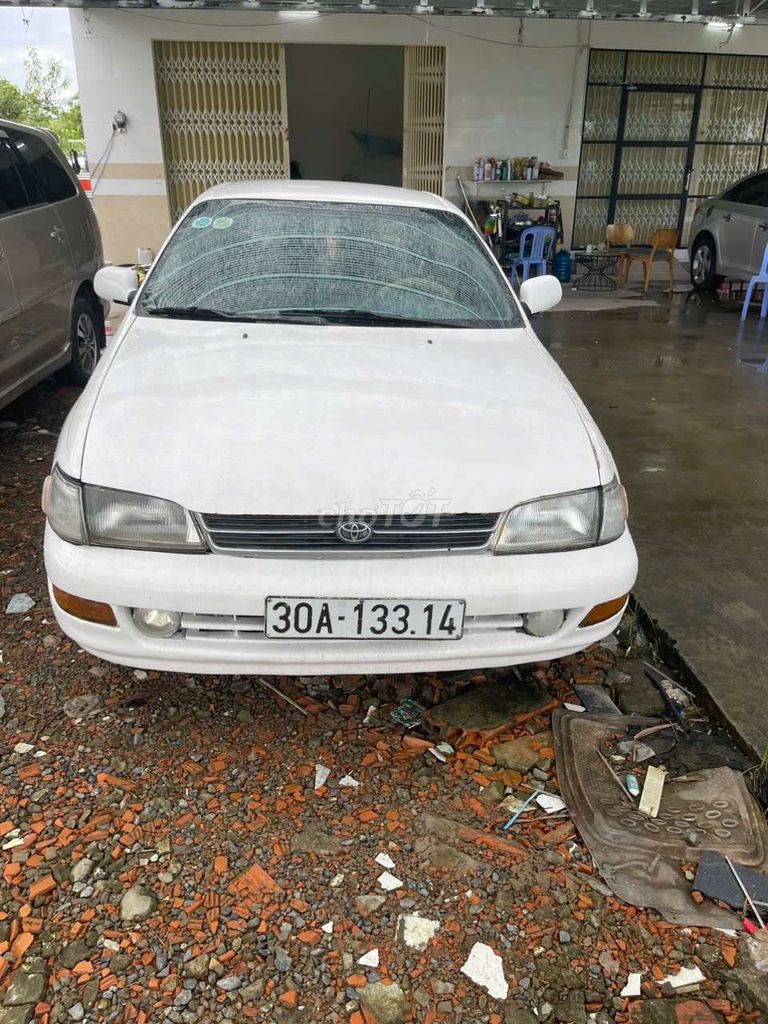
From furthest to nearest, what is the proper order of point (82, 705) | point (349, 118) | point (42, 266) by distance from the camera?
point (349, 118), point (42, 266), point (82, 705)

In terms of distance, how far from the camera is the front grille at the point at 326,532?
2.10 m

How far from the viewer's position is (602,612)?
91.7 inches

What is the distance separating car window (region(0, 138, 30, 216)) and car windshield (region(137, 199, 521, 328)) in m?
1.72

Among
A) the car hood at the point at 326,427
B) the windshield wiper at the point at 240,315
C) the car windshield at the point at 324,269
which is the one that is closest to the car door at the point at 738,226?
the car windshield at the point at 324,269

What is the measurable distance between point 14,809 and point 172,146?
9.53 meters

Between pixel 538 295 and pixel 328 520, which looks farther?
pixel 538 295

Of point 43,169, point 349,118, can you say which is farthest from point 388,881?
point 349,118

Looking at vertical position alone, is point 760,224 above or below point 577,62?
below

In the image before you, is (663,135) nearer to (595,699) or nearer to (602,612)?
(595,699)

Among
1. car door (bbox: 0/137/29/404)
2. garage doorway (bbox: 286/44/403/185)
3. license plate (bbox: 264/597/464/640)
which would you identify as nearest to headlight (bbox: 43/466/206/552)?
license plate (bbox: 264/597/464/640)

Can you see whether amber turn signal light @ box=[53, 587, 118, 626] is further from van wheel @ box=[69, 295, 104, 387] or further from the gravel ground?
van wheel @ box=[69, 295, 104, 387]

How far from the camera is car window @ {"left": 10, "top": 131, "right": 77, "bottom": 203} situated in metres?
4.98

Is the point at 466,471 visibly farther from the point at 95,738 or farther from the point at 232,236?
the point at 232,236

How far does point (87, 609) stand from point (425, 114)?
10.2 metres
